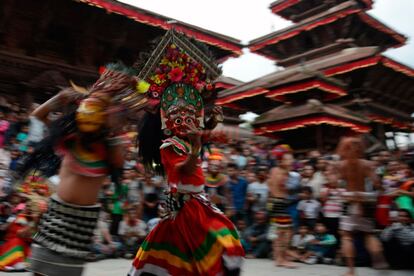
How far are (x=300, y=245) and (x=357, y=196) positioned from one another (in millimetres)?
2178

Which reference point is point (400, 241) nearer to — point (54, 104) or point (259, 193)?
point (259, 193)

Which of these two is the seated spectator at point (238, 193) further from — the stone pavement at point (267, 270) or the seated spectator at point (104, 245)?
the seated spectator at point (104, 245)

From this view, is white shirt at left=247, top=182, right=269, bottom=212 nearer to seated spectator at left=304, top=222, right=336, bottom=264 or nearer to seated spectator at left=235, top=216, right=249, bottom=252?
seated spectator at left=235, top=216, right=249, bottom=252

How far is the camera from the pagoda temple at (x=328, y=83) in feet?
45.7

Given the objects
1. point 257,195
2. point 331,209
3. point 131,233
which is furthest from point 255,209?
point 131,233

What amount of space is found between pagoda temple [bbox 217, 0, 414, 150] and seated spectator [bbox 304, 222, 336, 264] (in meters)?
6.69

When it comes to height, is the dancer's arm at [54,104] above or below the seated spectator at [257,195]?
above

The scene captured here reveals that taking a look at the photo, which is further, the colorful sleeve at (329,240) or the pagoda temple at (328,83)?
the pagoda temple at (328,83)

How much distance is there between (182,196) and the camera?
3152 mm

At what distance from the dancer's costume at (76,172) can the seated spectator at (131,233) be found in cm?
471

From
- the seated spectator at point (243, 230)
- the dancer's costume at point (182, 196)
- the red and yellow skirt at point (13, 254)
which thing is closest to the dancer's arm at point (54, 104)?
the dancer's costume at point (182, 196)

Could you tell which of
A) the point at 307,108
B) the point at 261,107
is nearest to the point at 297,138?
the point at 307,108

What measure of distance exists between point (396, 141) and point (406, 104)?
1.78 meters

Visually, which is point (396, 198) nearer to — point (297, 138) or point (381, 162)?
point (381, 162)
